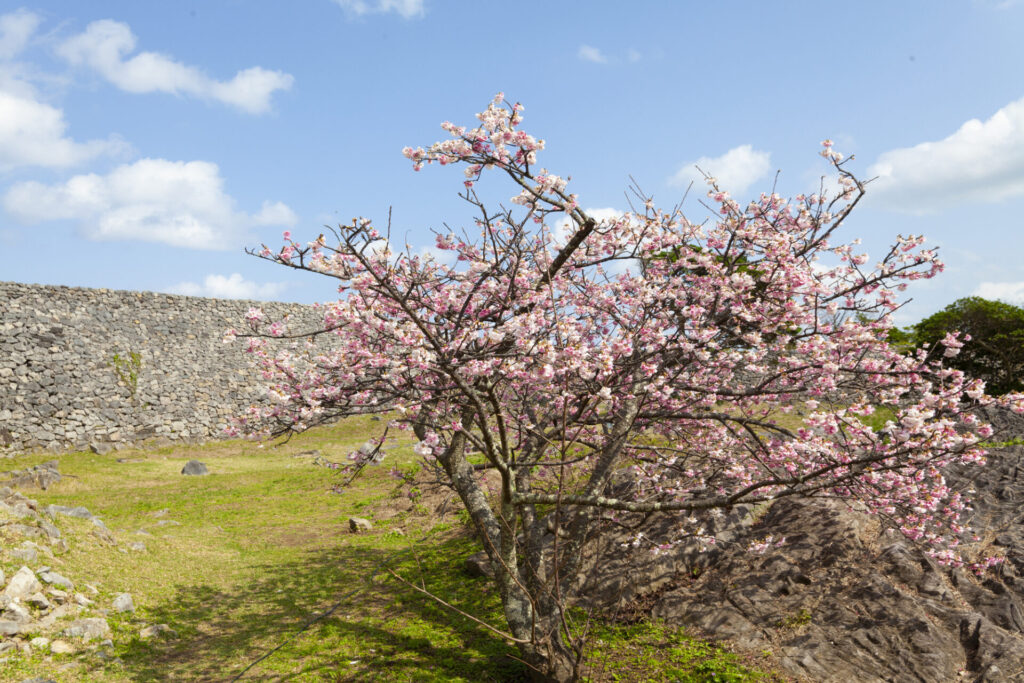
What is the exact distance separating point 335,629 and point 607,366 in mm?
6893

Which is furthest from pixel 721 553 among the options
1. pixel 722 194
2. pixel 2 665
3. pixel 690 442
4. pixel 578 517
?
pixel 2 665

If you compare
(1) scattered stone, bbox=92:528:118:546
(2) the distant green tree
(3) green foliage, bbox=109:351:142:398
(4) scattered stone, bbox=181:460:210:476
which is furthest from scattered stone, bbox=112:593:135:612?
(2) the distant green tree

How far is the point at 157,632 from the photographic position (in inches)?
385

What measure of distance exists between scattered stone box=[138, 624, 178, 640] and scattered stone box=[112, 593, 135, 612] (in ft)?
2.08

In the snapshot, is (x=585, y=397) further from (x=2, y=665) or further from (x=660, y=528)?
(x=2, y=665)

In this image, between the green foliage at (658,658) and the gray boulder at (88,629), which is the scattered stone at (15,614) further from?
the green foliage at (658,658)

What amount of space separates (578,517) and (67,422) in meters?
27.1

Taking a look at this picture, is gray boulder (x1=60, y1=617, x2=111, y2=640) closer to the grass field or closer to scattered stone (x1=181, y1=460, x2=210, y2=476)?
the grass field

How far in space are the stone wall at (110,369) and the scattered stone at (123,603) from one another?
64.8 feet

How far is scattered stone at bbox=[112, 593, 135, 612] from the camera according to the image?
10055 mm

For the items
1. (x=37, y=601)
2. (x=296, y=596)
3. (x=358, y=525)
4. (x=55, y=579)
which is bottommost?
(x=296, y=596)

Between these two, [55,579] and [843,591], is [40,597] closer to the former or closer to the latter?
[55,579]

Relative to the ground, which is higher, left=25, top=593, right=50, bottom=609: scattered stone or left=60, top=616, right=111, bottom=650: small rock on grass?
left=25, top=593, right=50, bottom=609: scattered stone


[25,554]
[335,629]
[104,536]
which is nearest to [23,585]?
[25,554]
